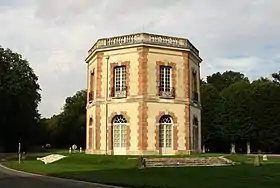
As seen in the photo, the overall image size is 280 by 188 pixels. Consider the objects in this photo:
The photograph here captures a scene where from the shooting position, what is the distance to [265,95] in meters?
71.0

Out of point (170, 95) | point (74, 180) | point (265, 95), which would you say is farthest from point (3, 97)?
point (74, 180)

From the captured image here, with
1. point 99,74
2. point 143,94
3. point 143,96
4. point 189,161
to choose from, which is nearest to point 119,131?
point 143,96

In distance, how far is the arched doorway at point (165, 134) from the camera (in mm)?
44562

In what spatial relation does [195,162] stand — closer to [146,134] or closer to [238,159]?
[238,159]

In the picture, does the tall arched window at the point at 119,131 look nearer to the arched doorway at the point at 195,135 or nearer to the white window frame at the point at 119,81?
the white window frame at the point at 119,81

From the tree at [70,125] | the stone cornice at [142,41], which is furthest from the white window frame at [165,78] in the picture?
the tree at [70,125]

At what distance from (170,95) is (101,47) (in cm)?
802

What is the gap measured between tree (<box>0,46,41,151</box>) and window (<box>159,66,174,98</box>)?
30.2m

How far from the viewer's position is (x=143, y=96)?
4394cm

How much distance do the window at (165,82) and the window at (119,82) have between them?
3.44 meters

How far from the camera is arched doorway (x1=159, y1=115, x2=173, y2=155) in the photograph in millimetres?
44562

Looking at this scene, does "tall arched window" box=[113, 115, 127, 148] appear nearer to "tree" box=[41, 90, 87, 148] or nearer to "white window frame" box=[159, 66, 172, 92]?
"white window frame" box=[159, 66, 172, 92]

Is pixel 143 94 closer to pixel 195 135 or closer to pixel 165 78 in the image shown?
pixel 165 78

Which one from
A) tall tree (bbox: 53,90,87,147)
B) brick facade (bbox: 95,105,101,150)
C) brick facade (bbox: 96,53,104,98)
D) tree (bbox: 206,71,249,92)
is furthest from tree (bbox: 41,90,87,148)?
brick facade (bbox: 95,105,101,150)
